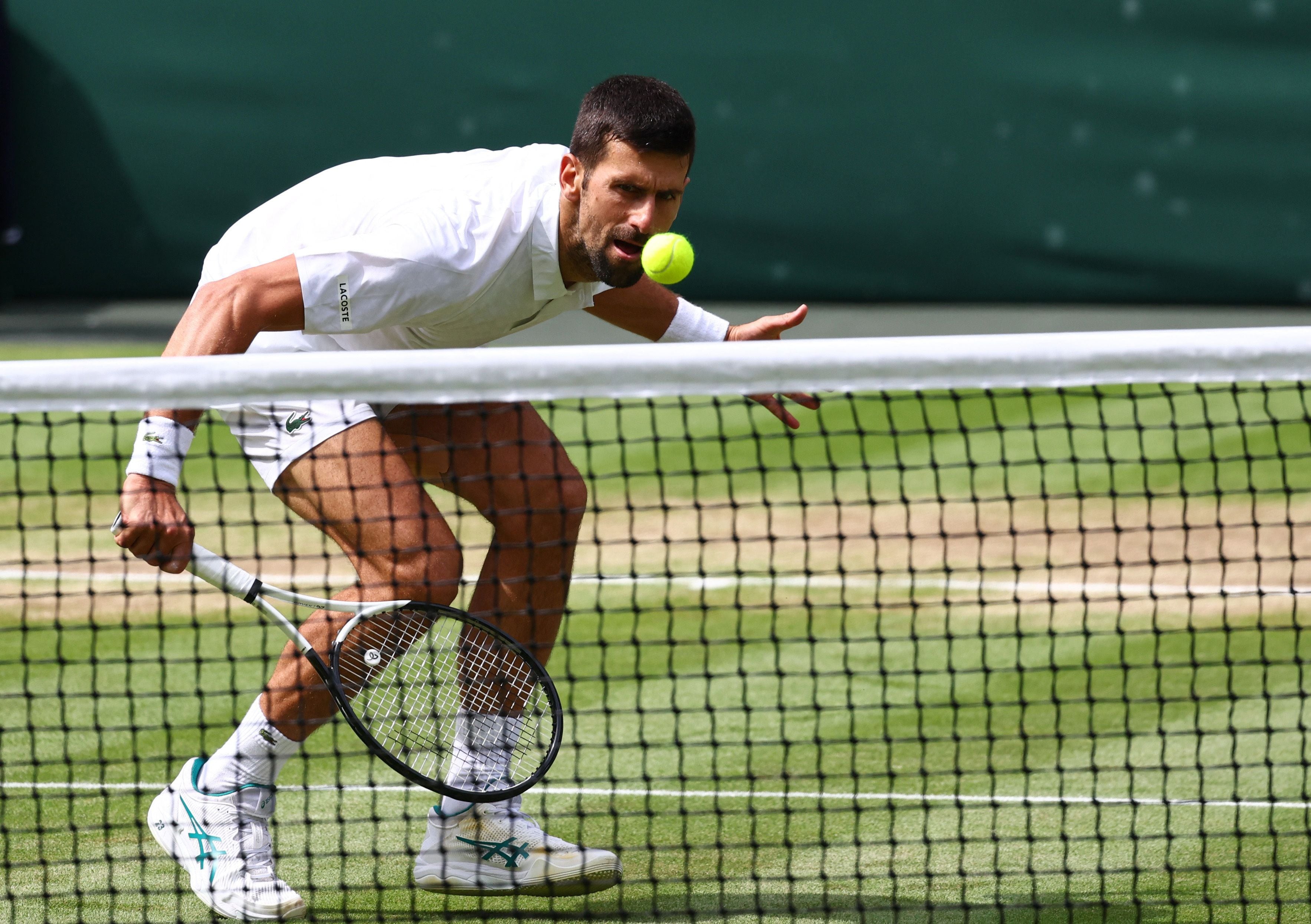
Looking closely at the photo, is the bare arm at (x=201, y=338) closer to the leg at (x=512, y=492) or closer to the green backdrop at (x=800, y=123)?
the leg at (x=512, y=492)

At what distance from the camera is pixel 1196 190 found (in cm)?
1307

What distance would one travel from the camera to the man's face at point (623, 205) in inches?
134

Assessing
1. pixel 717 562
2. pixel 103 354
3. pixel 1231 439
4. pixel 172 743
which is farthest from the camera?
pixel 103 354

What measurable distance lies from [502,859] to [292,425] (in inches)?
40.9

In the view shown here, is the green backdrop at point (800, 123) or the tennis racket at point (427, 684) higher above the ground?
the green backdrop at point (800, 123)

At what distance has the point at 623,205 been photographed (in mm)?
3404

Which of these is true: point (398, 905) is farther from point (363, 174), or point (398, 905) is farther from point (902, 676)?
point (902, 676)

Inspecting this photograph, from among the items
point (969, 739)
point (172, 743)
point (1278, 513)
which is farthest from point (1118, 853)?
point (1278, 513)

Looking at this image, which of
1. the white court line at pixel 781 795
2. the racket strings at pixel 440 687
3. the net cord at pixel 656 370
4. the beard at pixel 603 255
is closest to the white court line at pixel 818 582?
the white court line at pixel 781 795

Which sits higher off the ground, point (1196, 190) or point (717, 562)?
point (1196, 190)

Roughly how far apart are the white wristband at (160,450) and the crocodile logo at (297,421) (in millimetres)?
404

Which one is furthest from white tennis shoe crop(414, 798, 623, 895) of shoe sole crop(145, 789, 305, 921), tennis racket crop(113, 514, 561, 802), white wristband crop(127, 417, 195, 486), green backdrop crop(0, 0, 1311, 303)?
green backdrop crop(0, 0, 1311, 303)

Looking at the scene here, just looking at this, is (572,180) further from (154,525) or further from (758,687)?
(758,687)

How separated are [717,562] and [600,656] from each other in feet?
4.37
